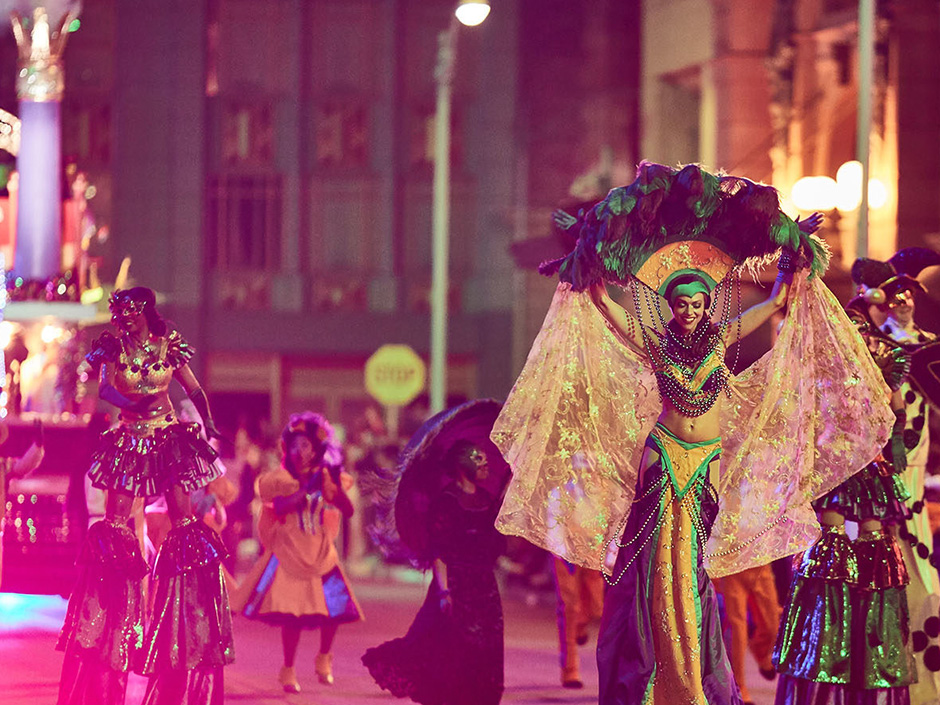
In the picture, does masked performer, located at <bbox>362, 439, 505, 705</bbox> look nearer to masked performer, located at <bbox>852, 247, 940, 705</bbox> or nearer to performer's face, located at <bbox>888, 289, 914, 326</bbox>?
masked performer, located at <bbox>852, 247, 940, 705</bbox>

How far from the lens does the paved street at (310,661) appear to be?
34.5 ft

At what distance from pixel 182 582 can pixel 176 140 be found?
28.8 meters

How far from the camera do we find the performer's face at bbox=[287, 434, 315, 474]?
1177 centimetres

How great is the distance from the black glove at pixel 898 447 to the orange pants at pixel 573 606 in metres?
2.89

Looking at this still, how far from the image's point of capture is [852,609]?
28.5ft

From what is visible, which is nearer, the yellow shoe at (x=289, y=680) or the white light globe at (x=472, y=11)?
the yellow shoe at (x=289, y=680)

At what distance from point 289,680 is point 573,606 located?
80.6 inches

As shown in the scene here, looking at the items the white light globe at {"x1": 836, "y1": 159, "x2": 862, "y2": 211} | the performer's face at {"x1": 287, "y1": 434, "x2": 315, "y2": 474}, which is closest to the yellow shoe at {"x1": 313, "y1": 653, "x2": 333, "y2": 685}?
the performer's face at {"x1": 287, "y1": 434, "x2": 315, "y2": 474}

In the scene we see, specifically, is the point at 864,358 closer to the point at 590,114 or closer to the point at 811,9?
the point at 811,9

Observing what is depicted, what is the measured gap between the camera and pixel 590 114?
34.8 meters

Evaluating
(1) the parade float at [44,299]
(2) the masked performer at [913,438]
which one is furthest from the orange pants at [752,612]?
(1) the parade float at [44,299]

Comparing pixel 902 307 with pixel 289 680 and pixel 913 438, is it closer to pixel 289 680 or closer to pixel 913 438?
pixel 913 438

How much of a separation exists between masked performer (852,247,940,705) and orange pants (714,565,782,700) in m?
1.63

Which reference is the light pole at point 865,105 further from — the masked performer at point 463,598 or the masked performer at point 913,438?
the masked performer at point 463,598
